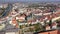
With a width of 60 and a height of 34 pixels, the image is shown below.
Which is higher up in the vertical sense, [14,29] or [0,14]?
[0,14]

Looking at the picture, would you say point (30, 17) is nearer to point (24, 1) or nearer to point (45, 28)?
point (45, 28)

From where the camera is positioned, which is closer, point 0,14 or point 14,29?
point 14,29

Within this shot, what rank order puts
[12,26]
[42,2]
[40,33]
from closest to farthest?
[40,33]
[12,26]
[42,2]

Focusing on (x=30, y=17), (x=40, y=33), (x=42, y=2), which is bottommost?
(x=40, y=33)

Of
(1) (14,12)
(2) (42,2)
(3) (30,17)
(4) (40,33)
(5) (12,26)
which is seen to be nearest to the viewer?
(4) (40,33)

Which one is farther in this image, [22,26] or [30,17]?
[30,17]

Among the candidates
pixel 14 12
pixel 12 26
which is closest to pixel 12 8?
pixel 14 12

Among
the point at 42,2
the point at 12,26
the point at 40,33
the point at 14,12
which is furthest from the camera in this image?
the point at 42,2

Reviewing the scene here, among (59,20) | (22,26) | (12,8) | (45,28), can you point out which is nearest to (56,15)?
(59,20)

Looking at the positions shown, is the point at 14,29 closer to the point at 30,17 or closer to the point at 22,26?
the point at 22,26
